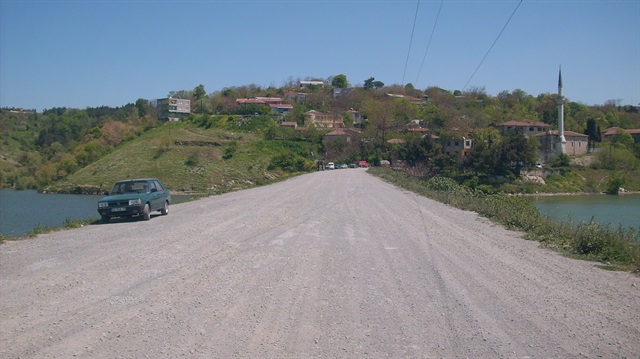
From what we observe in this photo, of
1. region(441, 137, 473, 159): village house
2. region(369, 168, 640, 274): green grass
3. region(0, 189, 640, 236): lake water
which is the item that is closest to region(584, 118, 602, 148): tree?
region(441, 137, 473, 159): village house

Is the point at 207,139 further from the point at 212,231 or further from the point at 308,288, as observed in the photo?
the point at 308,288

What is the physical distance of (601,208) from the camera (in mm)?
50875

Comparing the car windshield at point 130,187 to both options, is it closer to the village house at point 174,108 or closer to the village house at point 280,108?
the village house at point 280,108

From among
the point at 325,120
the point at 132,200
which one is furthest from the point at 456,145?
the point at 132,200

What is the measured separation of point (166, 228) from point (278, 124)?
10139 cm

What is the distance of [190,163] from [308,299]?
73.0m

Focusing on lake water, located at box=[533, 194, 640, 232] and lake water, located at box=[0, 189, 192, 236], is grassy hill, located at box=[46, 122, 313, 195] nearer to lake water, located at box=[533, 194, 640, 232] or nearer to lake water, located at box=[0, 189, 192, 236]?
lake water, located at box=[0, 189, 192, 236]

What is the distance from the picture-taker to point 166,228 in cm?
1828

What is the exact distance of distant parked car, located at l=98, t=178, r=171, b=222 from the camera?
2062 cm

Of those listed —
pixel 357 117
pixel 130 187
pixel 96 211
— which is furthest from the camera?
pixel 357 117

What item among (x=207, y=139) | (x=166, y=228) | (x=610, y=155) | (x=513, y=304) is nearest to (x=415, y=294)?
(x=513, y=304)

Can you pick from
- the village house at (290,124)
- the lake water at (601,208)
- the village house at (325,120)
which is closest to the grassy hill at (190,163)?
the village house at (290,124)

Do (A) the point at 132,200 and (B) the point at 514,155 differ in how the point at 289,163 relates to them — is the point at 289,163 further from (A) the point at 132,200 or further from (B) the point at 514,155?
(A) the point at 132,200

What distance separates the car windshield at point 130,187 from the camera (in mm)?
22031
